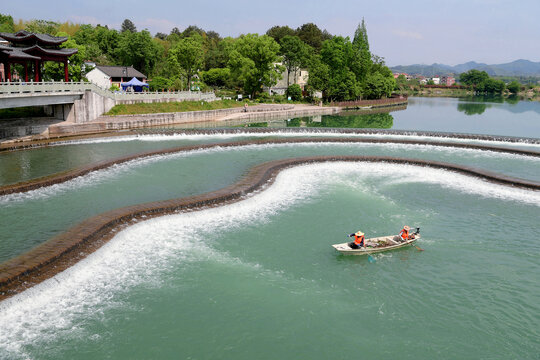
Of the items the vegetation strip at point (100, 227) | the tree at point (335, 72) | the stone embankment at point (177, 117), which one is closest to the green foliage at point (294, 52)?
the tree at point (335, 72)

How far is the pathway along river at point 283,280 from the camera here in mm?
13156

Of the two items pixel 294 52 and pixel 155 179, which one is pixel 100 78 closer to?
pixel 294 52

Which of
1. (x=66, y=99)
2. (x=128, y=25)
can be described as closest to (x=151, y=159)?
(x=66, y=99)

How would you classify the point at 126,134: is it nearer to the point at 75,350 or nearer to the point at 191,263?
the point at 191,263

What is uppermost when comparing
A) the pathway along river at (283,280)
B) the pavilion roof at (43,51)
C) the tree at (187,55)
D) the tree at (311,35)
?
the tree at (311,35)

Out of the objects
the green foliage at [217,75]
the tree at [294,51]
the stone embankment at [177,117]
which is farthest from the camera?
the green foliage at [217,75]

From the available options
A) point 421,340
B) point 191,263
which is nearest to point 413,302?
point 421,340

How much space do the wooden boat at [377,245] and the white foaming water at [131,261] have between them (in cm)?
537

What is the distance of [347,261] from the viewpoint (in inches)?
730

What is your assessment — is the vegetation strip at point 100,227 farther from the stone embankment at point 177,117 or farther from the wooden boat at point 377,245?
the stone embankment at point 177,117

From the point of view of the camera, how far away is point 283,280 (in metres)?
16.7

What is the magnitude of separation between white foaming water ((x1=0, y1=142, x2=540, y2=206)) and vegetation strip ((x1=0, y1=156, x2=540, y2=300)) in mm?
7515

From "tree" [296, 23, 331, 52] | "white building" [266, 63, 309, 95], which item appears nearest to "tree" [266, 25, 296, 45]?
"tree" [296, 23, 331, 52]

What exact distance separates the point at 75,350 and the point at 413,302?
11655 mm
